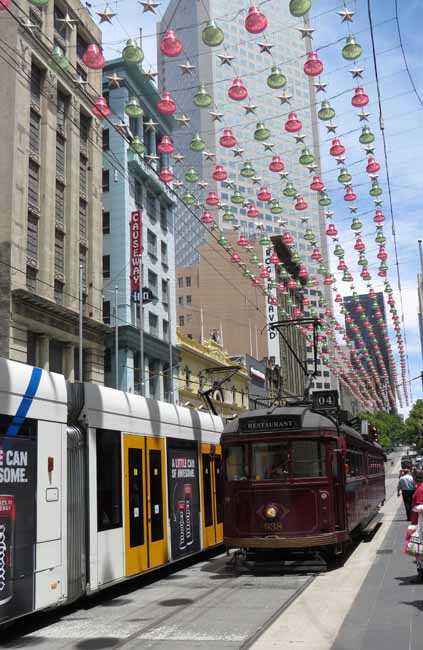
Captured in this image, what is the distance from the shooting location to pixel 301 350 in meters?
99.1

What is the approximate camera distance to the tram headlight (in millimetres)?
13219

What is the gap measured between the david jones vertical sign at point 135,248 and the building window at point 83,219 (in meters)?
3.40

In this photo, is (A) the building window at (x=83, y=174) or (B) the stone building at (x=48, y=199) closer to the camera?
(B) the stone building at (x=48, y=199)

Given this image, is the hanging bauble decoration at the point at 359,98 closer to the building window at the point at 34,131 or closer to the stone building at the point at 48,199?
the stone building at the point at 48,199

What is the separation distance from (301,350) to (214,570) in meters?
85.9

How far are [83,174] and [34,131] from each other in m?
5.10

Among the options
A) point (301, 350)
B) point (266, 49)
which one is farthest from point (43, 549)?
point (301, 350)

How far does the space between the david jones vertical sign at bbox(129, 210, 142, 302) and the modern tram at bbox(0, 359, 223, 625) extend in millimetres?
24501

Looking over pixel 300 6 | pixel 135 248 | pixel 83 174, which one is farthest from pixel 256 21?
pixel 135 248

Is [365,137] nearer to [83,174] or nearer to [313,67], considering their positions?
[313,67]

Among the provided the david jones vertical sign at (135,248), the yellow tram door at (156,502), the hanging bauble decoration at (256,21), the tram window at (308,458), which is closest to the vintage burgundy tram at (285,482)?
the tram window at (308,458)

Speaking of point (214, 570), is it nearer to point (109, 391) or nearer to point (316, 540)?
point (316, 540)

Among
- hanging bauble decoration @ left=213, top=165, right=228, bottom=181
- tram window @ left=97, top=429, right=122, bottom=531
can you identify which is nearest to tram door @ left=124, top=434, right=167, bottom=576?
tram window @ left=97, top=429, right=122, bottom=531

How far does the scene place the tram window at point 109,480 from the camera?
33.8 feet
